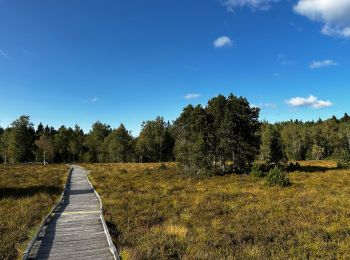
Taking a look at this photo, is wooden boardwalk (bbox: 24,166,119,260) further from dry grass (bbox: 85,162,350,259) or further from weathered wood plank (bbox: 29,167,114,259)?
dry grass (bbox: 85,162,350,259)

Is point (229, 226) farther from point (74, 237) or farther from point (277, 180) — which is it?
point (277, 180)

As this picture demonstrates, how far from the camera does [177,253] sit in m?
9.41

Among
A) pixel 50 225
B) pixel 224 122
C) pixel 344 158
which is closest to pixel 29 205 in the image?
pixel 50 225

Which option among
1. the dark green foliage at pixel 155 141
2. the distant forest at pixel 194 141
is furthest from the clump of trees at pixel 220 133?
the dark green foliage at pixel 155 141

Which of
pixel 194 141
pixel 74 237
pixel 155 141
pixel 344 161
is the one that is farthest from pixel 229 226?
pixel 155 141

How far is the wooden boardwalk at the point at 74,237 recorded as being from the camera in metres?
9.03

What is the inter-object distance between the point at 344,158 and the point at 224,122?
965 inches

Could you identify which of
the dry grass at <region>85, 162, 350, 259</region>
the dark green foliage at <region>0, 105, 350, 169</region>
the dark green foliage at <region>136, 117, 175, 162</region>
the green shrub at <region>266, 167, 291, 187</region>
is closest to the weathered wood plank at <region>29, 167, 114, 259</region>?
the dry grass at <region>85, 162, 350, 259</region>

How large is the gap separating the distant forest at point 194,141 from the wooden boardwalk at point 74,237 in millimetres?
23703

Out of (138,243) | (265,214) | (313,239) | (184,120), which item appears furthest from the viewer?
(184,120)

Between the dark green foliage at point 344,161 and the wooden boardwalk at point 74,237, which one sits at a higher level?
the dark green foliage at point 344,161

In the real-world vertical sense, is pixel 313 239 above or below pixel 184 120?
below

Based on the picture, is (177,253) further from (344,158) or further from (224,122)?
(344,158)

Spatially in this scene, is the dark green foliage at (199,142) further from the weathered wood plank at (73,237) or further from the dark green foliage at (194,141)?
the weathered wood plank at (73,237)
